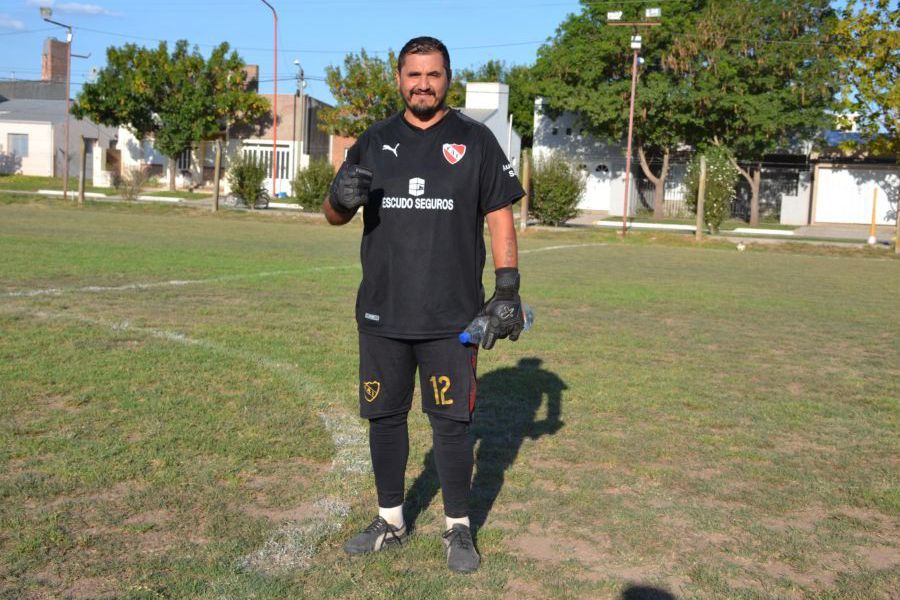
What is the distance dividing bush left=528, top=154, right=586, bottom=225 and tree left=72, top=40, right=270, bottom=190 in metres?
24.1

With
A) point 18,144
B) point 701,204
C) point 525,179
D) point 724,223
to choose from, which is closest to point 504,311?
point 701,204

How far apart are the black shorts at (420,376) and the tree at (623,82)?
4159cm

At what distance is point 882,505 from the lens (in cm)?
490

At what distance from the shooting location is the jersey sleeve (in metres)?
4.06

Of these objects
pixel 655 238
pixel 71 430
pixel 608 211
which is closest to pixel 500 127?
pixel 608 211

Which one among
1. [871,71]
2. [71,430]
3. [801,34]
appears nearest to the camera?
[71,430]

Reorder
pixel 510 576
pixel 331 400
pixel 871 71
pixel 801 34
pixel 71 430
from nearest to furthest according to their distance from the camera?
1. pixel 510 576
2. pixel 71 430
3. pixel 331 400
4. pixel 871 71
5. pixel 801 34

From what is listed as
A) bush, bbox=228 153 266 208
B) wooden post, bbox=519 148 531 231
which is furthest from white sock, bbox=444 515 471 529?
bush, bbox=228 153 266 208

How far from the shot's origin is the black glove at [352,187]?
12.7 ft

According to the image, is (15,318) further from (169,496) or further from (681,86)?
(681,86)

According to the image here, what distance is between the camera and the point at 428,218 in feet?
13.1

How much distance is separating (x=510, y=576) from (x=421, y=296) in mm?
1188

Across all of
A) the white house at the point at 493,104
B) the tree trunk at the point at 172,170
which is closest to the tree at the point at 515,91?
the white house at the point at 493,104

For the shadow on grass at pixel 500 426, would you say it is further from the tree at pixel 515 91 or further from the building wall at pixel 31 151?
the building wall at pixel 31 151
